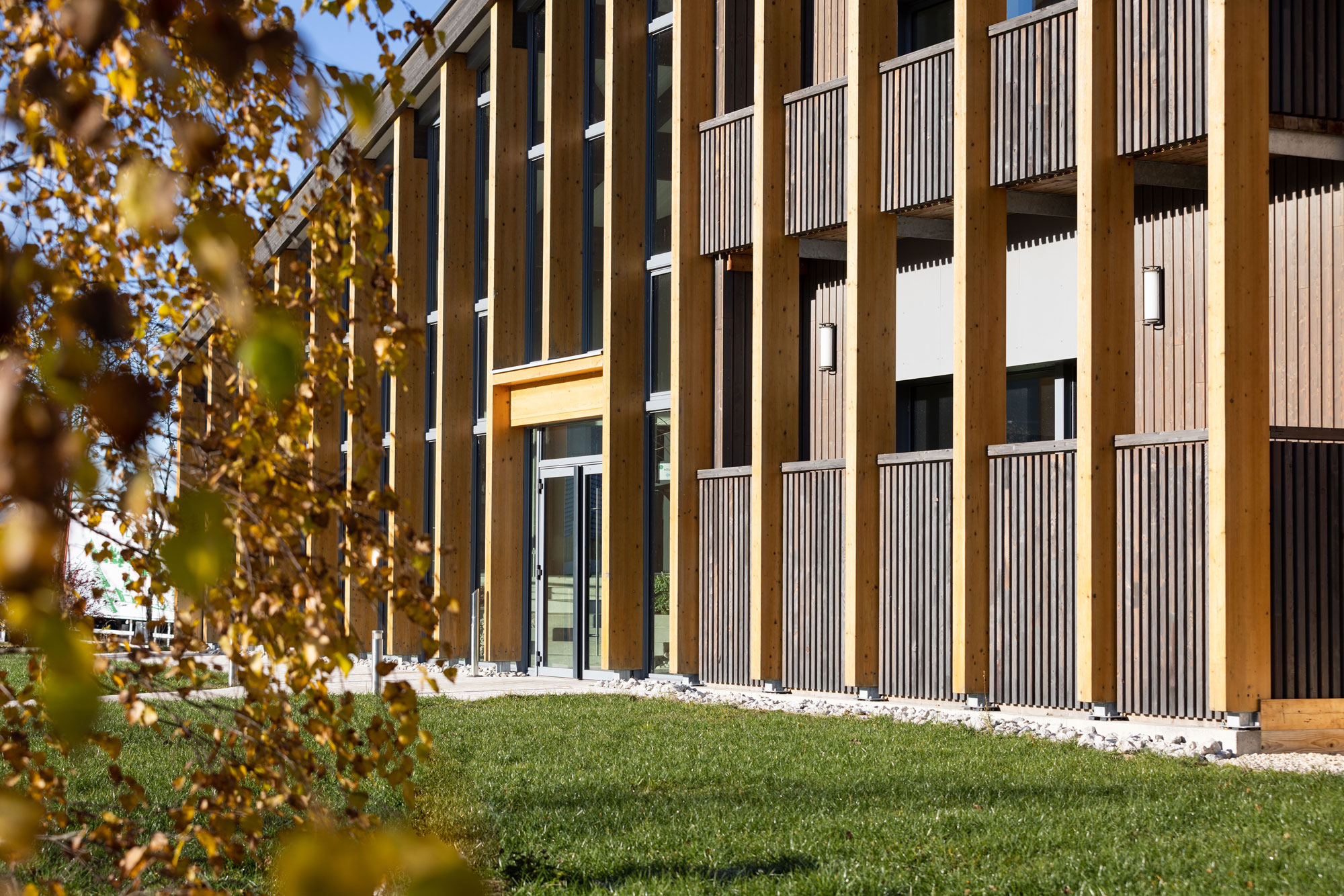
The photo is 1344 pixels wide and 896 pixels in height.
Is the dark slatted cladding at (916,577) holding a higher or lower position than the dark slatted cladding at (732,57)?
lower

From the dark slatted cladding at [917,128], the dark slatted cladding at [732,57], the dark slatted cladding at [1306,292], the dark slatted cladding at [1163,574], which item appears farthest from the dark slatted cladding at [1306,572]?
the dark slatted cladding at [732,57]

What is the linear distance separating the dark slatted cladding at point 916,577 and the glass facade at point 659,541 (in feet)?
13.0

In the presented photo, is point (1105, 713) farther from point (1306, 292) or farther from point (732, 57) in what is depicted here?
point (732, 57)

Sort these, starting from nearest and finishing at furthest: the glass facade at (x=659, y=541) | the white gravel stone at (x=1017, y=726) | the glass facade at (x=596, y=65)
Answer: 1. the white gravel stone at (x=1017, y=726)
2. the glass facade at (x=659, y=541)
3. the glass facade at (x=596, y=65)

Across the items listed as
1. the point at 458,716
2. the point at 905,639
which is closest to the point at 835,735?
the point at 905,639

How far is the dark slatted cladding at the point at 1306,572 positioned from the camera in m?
10.9

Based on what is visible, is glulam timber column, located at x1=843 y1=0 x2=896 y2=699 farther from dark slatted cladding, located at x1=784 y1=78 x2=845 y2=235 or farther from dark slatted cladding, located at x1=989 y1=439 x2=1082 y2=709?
dark slatted cladding, located at x1=989 y1=439 x2=1082 y2=709

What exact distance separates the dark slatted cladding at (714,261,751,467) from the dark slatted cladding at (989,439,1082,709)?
4.11 m

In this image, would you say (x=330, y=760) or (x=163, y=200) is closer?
(x=163, y=200)

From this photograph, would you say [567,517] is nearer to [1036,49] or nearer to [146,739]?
[146,739]

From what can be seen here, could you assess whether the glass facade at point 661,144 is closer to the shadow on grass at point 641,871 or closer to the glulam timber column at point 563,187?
the glulam timber column at point 563,187

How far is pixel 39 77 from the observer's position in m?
1.31

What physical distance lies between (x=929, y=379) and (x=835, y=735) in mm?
5929

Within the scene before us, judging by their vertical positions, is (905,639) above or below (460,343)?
below
